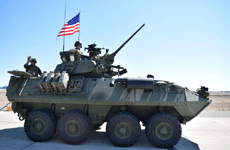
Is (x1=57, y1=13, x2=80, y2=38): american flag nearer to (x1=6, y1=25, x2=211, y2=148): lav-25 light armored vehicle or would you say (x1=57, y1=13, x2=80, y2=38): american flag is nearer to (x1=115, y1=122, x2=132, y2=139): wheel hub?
(x1=6, y1=25, x2=211, y2=148): lav-25 light armored vehicle

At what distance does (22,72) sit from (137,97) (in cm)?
448

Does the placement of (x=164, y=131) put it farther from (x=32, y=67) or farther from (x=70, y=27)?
(x=70, y=27)

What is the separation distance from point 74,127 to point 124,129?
5.72ft

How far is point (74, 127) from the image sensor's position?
19.6 ft

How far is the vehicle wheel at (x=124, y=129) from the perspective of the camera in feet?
18.7

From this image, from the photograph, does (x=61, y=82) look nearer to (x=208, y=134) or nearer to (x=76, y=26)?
(x=76, y=26)

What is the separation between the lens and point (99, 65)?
6965 millimetres

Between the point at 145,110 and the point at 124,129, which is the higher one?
the point at 145,110

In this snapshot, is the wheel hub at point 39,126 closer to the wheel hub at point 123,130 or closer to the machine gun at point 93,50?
the wheel hub at point 123,130

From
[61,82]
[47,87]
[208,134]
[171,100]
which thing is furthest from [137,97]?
[208,134]

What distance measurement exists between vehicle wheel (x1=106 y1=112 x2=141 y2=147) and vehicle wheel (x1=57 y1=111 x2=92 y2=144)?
0.83 meters

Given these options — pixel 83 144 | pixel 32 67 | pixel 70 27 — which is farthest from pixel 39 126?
pixel 70 27

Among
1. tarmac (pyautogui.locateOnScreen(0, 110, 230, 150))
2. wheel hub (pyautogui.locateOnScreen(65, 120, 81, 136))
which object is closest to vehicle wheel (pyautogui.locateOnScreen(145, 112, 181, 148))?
tarmac (pyautogui.locateOnScreen(0, 110, 230, 150))

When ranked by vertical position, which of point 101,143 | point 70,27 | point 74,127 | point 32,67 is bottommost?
point 101,143
